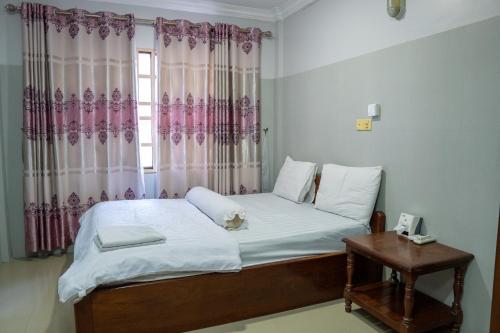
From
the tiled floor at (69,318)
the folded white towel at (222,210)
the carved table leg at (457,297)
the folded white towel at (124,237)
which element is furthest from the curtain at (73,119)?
the carved table leg at (457,297)

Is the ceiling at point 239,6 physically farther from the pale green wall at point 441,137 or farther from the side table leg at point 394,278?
the side table leg at point 394,278

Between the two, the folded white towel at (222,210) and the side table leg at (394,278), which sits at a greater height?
the folded white towel at (222,210)

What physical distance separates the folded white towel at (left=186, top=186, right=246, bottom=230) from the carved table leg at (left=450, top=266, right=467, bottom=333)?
4.67ft

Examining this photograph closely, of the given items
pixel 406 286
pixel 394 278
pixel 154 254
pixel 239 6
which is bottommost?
pixel 394 278

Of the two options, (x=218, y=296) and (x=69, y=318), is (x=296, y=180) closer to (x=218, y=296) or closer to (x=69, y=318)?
(x=218, y=296)

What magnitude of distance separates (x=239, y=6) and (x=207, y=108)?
1222 mm

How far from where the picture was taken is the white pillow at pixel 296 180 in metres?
3.51

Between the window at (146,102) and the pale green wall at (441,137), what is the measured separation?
2.00 m

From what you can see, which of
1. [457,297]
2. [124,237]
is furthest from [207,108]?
[457,297]

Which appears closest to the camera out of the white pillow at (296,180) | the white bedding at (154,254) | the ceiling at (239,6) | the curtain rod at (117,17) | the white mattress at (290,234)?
the white bedding at (154,254)

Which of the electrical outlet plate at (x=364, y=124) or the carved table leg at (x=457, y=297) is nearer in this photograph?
the carved table leg at (x=457, y=297)

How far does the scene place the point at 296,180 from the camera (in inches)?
141

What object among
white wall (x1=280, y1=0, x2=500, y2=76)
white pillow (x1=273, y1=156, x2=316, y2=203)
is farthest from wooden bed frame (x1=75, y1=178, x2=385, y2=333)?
white wall (x1=280, y1=0, x2=500, y2=76)

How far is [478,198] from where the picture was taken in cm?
210
